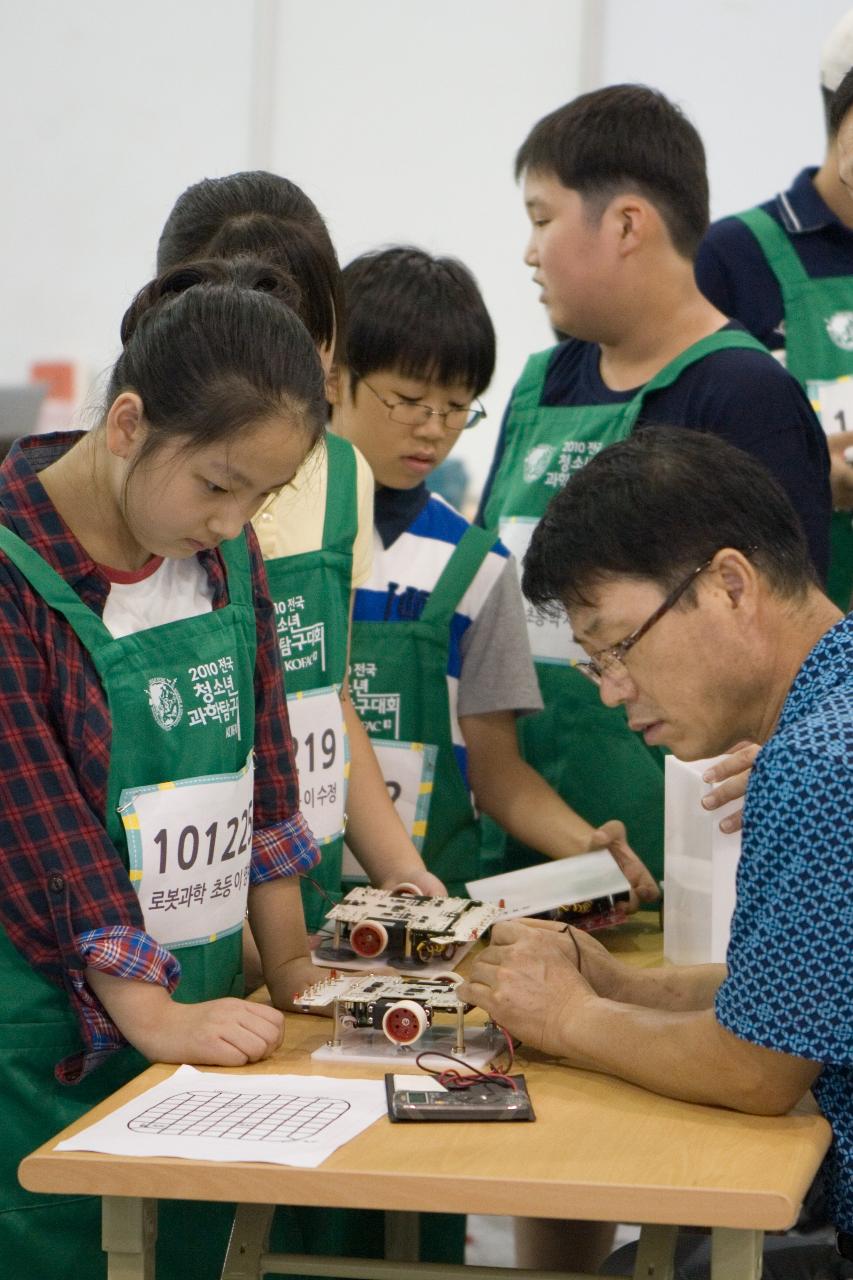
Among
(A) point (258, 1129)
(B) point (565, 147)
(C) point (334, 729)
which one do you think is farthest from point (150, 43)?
(A) point (258, 1129)

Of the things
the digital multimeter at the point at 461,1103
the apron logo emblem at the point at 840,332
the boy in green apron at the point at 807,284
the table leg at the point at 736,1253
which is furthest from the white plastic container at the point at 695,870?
the apron logo emblem at the point at 840,332

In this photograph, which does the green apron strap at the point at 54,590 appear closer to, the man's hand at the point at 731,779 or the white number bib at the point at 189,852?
the white number bib at the point at 189,852

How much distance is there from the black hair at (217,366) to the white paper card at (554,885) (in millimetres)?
841

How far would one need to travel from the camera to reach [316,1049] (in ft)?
6.03

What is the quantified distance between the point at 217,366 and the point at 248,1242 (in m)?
0.96

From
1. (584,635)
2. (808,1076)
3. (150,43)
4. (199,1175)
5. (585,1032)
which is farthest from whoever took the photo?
(150,43)

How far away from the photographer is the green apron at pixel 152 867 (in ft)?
5.78

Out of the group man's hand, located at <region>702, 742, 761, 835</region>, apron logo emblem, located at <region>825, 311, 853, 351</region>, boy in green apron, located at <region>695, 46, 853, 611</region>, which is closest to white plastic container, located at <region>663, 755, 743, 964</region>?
man's hand, located at <region>702, 742, 761, 835</region>

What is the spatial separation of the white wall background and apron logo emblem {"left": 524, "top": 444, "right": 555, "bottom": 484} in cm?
334

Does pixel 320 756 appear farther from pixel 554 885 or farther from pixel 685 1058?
pixel 685 1058

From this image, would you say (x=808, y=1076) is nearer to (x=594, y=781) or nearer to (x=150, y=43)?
(x=594, y=781)

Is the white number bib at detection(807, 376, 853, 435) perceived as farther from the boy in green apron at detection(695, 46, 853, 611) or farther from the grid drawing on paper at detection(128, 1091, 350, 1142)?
the grid drawing on paper at detection(128, 1091, 350, 1142)

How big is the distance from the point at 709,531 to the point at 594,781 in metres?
1.10

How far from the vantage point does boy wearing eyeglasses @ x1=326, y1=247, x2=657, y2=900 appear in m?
2.69
